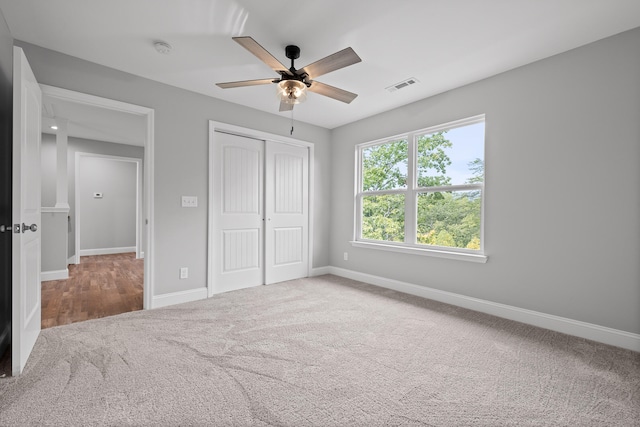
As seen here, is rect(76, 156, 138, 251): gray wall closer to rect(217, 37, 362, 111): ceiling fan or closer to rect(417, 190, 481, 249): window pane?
rect(217, 37, 362, 111): ceiling fan

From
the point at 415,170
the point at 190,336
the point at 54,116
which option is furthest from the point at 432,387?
the point at 54,116

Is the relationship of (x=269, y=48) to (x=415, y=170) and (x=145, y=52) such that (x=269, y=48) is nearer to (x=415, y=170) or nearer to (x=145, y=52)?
(x=145, y=52)

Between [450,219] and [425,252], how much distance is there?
50cm

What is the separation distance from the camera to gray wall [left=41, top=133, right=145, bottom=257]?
17.0 ft

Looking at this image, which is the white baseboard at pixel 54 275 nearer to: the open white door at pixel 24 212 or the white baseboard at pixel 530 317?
the open white door at pixel 24 212

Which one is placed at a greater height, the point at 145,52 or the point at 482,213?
the point at 145,52

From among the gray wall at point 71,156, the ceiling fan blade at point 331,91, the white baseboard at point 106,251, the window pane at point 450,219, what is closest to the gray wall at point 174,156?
the ceiling fan blade at point 331,91

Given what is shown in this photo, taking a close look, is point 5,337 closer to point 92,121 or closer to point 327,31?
point 327,31

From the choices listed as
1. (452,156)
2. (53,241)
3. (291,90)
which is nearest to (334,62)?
(291,90)

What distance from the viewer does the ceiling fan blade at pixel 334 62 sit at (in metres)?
1.98

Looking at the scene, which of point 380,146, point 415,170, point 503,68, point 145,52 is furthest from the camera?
point 380,146

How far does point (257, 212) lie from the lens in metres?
4.16

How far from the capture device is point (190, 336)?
2484 mm

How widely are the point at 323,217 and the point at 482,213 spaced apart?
2.47 metres
